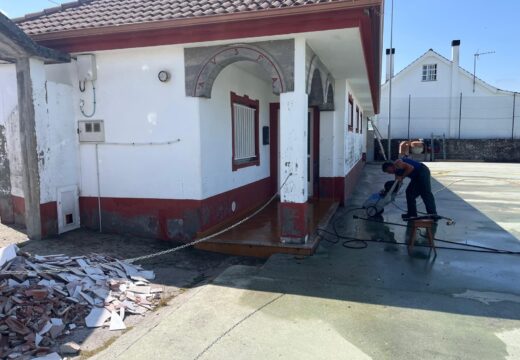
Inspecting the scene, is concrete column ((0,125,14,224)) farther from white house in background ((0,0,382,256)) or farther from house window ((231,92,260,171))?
house window ((231,92,260,171))

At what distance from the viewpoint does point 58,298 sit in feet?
14.3

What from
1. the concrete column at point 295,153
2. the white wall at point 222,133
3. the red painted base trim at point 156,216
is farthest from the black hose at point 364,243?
the white wall at point 222,133

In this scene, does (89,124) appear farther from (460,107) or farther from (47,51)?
(460,107)

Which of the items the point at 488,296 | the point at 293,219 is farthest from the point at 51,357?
the point at 488,296

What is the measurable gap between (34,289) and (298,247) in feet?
11.5

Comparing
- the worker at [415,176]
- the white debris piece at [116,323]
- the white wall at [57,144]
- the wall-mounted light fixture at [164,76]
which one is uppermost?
the wall-mounted light fixture at [164,76]

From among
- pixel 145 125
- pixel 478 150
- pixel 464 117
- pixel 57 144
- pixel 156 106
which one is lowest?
pixel 478 150

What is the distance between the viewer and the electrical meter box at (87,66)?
704cm

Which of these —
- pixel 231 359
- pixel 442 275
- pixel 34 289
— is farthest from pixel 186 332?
pixel 442 275

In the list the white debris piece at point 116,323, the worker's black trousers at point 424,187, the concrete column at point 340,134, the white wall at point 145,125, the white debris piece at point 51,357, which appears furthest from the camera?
the concrete column at point 340,134

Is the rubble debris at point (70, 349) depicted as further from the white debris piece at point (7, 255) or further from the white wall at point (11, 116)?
the white wall at point (11, 116)

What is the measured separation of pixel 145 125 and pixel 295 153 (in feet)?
8.75

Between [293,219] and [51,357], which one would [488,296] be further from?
[51,357]

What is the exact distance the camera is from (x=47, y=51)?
6523mm
